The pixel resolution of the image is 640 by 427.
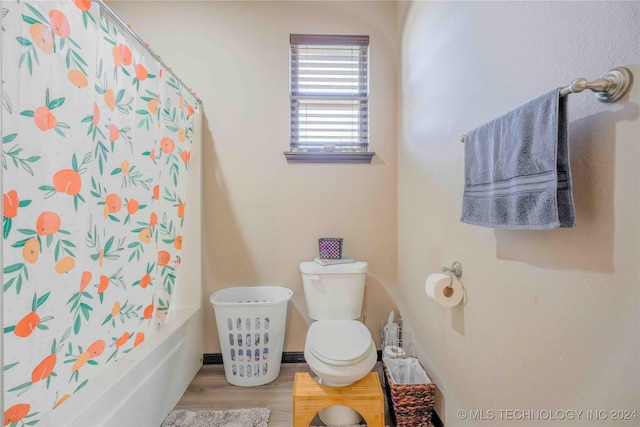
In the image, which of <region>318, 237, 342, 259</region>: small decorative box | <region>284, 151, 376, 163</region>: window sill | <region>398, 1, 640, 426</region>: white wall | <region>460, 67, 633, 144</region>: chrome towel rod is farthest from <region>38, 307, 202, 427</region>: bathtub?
<region>460, 67, 633, 144</region>: chrome towel rod

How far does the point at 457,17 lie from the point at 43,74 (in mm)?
1540

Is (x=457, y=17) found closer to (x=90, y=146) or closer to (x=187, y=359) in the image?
(x=90, y=146)

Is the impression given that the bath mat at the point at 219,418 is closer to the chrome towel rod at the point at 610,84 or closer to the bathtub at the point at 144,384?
A: the bathtub at the point at 144,384

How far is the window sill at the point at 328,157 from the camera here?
1984 millimetres

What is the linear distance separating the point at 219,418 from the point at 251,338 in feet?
1.38

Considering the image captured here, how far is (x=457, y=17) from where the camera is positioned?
1.19 meters

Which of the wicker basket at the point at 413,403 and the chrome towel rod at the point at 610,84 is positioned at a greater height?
the chrome towel rod at the point at 610,84

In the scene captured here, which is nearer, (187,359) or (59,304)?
(59,304)

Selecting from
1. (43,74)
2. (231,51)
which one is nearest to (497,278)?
(43,74)

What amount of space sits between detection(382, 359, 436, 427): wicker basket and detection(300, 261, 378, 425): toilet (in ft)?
0.65

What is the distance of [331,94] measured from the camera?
2064 millimetres

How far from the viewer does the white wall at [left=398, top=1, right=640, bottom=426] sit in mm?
567

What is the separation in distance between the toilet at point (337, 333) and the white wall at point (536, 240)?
41 cm

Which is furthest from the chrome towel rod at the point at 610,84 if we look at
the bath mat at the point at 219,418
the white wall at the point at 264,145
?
the bath mat at the point at 219,418
